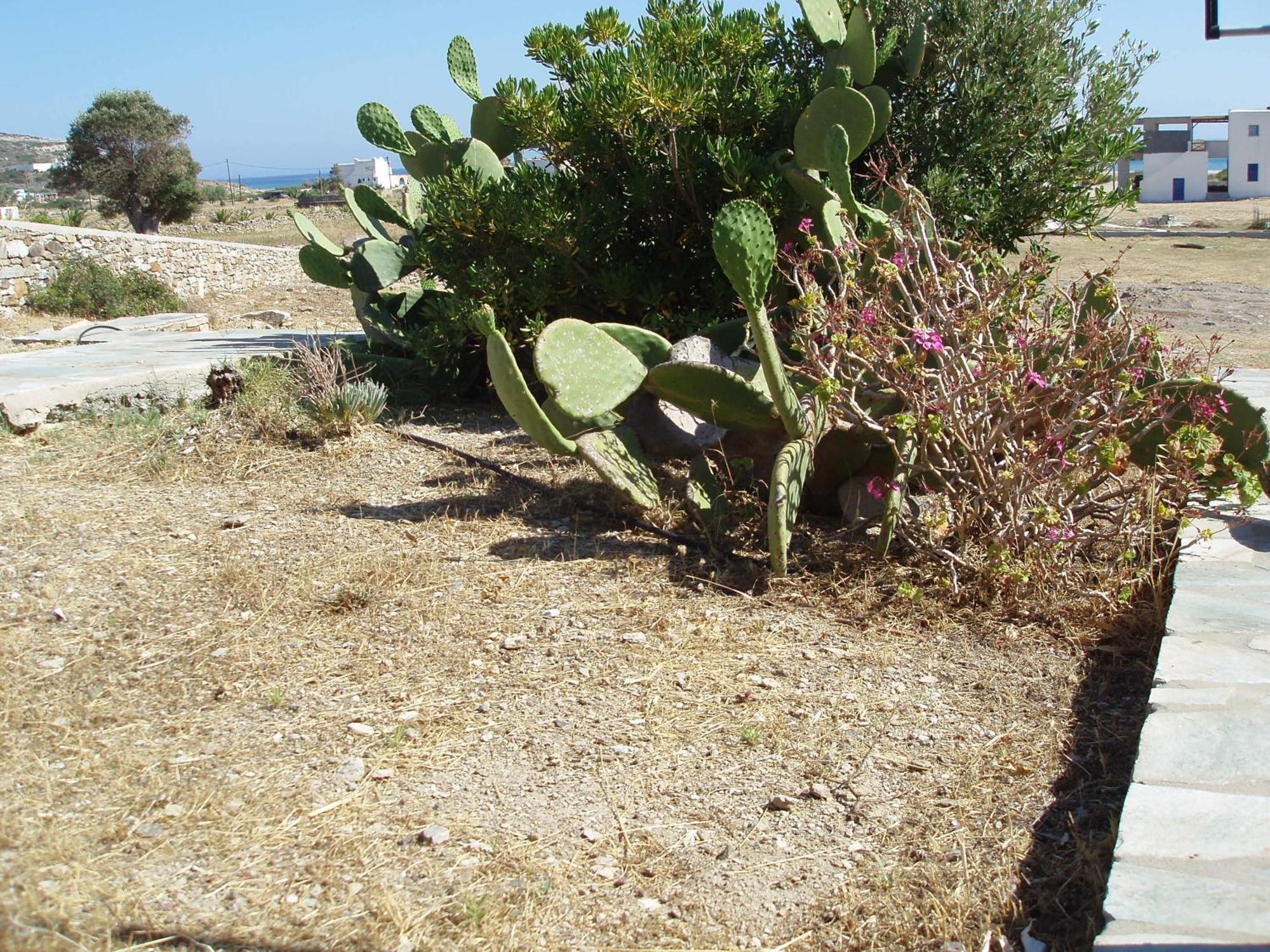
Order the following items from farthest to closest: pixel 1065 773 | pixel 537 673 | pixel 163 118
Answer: pixel 163 118, pixel 537 673, pixel 1065 773

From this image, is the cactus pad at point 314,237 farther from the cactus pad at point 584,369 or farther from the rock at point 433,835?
the rock at point 433,835

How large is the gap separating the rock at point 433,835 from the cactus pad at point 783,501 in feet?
5.45

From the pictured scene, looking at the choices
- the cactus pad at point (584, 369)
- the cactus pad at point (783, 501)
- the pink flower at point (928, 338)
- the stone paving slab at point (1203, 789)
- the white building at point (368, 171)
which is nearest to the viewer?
the stone paving slab at point (1203, 789)

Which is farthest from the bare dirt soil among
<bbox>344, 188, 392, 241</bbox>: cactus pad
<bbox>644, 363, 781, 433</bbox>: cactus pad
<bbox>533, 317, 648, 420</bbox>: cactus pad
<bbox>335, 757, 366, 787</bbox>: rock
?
<bbox>344, 188, 392, 241</bbox>: cactus pad

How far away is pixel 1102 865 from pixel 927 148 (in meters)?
5.32

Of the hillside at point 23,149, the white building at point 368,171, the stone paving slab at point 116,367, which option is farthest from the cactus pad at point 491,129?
the hillside at point 23,149

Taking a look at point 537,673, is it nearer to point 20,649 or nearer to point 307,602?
point 307,602

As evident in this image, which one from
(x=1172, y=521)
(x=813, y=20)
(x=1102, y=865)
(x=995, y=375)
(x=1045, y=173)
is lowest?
(x=1102, y=865)

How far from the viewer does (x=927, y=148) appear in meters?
6.91

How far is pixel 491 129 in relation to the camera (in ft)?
25.1

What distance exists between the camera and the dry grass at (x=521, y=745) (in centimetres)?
237

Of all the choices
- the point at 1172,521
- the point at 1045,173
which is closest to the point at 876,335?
the point at 1172,521

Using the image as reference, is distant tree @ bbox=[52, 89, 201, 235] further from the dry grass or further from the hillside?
the hillside

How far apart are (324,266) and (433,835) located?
577 cm
